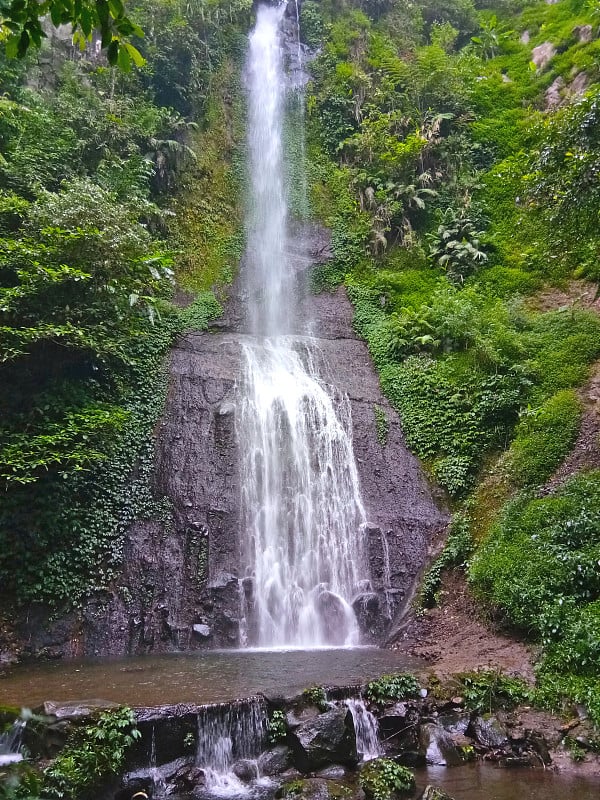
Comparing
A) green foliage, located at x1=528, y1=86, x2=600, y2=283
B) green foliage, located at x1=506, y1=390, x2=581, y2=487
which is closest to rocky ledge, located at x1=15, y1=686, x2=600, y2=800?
green foliage, located at x1=506, y1=390, x2=581, y2=487

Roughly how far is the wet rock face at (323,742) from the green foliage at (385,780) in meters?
0.40

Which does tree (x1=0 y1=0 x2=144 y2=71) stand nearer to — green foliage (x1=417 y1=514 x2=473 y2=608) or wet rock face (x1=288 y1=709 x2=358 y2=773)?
wet rock face (x1=288 y1=709 x2=358 y2=773)

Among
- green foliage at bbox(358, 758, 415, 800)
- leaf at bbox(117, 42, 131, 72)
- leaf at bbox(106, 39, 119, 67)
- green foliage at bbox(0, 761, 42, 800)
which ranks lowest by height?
green foliage at bbox(358, 758, 415, 800)

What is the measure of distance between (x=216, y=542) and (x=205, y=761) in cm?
522

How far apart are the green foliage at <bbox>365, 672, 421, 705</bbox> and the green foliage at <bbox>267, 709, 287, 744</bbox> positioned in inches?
44.1

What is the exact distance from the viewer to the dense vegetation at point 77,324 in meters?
10.3

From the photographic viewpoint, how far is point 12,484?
1034cm

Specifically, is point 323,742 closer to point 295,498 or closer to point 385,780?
point 385,780

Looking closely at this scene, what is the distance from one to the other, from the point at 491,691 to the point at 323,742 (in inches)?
94.5

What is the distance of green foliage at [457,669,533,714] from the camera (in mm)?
7418

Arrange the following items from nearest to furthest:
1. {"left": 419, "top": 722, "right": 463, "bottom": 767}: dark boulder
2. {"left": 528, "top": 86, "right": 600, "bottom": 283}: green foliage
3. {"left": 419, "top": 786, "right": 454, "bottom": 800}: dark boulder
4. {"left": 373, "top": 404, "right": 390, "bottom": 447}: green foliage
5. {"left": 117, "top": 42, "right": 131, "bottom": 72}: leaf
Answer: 1. {"left": 117, "top": 42, "right": 131, "bottom": 72}: leaf
2. {"left": 419, "top": 786, "right": 454, "bottom": 800}: dark boulder
3. {"left": 419, "top": 722, "right": 463, "bottom": 767}: dark boulder
4. {"left": 528, "top": 86, "right": 600, "bottom": 283}: green foliage
5. {"left": 373, "top": 404, "right": 390, "bottom": 447}: green foliage

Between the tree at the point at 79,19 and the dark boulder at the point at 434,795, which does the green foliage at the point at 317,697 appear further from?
the tree at the point at 79,19

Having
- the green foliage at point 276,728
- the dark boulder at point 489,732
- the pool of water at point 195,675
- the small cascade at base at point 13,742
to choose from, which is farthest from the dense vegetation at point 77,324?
the dark boulder at point 489,732

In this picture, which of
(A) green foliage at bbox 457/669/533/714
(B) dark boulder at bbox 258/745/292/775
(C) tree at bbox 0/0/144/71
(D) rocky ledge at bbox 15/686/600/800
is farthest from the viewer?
(A) green foliage at bbox 457/669/533/714
